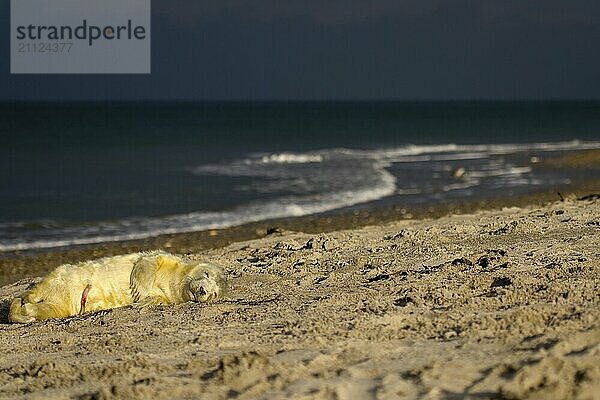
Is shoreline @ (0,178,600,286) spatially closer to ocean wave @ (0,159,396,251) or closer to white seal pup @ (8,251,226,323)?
ocean wave @ (0,159,396,251)

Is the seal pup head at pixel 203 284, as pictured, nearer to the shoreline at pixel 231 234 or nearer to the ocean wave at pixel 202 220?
the shoreline at pixel 231 234

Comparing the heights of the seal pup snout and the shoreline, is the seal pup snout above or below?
above

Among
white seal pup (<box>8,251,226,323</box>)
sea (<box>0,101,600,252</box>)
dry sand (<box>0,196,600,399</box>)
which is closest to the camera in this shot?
dry sand (<box>0,196,600,399</box>)

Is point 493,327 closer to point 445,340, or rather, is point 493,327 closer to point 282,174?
point 445,340

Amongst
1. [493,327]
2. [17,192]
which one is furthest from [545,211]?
[17,192]

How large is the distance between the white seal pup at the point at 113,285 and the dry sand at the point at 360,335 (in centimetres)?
27

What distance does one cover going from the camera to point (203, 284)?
734cm

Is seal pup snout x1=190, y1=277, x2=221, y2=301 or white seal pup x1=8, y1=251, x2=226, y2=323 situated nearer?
seal pup snout x1=190, y1=277, x2=221, y2=301

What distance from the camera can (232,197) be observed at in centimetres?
2156

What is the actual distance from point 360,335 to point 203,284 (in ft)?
7.58

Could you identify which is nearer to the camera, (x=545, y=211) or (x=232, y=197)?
(x=545, y=211)

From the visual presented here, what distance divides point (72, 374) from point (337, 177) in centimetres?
2167

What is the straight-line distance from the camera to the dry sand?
173 inches

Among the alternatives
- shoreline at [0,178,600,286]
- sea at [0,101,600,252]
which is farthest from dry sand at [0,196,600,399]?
sea at [0,101,600,252]
